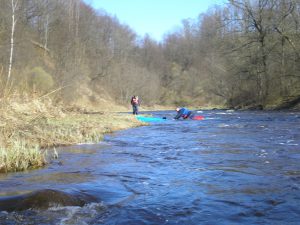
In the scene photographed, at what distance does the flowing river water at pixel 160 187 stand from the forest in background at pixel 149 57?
2.72 metres

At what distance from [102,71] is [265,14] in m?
33.0

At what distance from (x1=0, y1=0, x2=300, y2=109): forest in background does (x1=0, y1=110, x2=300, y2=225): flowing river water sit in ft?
8.93

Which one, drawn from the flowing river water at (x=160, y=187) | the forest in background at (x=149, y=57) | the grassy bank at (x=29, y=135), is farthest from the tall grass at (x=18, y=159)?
the forest in background at (x=149, y=57)

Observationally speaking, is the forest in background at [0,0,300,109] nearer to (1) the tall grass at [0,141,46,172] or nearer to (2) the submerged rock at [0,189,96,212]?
(1) the tall grass at [0,141,46,172]

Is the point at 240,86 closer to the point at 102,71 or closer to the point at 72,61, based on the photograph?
the point at 72,61

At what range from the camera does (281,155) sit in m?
9.27

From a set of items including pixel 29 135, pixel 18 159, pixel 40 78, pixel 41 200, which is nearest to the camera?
pixel 41 200

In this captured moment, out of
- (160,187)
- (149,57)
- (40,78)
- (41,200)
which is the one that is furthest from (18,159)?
(149,57)

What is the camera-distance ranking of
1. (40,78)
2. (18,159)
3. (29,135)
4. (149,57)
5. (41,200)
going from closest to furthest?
1. (41,200)
2. (18,159)
3. (29,135)
4. (40,78)
5. (149,57)

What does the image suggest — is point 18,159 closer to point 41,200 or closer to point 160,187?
point 41,200

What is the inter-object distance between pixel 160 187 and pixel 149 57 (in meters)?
82.9

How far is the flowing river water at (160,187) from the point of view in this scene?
4945 millimetres

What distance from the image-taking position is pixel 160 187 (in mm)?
6547

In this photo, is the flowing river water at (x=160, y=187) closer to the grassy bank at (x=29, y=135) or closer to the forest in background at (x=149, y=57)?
the grassy bank at (x=29, y=135)
